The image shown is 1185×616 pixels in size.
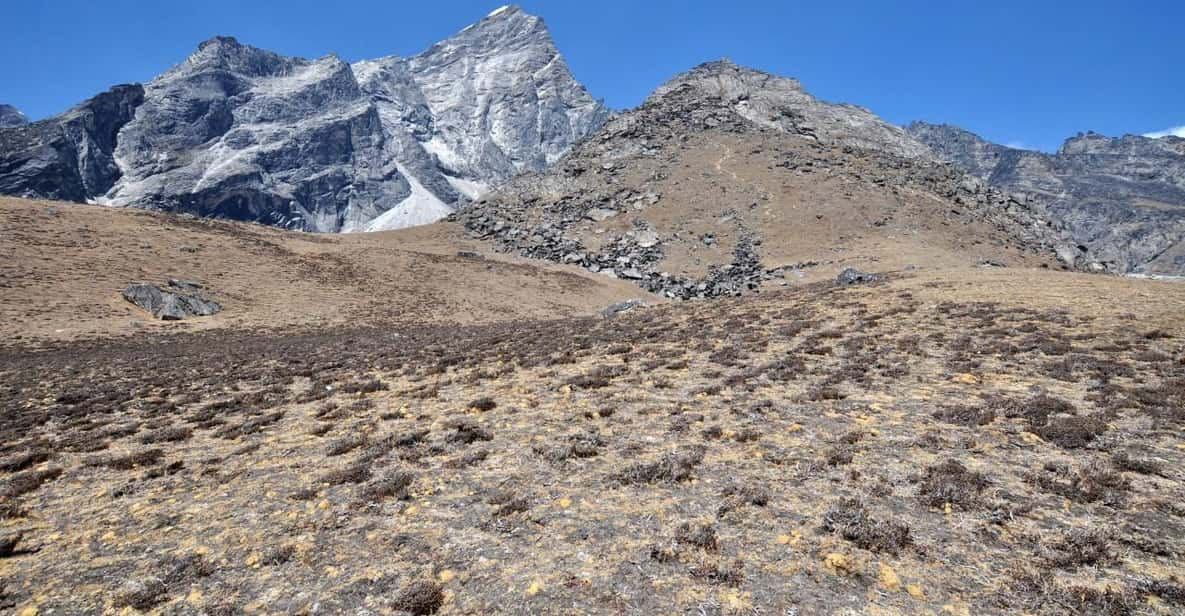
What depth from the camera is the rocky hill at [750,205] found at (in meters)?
69.4

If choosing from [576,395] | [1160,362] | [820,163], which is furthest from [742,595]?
[820,163]

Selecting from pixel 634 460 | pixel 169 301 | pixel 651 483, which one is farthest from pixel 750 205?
pixel 651 483

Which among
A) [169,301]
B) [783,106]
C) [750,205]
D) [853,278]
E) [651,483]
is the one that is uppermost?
[783,106]

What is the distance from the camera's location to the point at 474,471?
37.6ft

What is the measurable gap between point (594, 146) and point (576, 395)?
99846mm

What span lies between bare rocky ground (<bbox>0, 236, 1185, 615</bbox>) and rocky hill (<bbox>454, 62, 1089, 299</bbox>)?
4511 cm

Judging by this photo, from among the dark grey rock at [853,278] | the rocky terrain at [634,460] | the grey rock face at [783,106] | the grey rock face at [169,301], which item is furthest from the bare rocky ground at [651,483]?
the grey rock face at [783,106]

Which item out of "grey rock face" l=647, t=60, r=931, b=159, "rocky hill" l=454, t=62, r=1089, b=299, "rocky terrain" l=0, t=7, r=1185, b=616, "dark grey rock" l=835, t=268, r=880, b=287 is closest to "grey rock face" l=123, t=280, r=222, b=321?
"rocky terrain" l=0, t=7, r=1185, b=616

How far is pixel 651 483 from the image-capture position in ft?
34.3

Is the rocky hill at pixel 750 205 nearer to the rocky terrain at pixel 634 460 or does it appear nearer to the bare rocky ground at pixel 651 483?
the rocky terrain at pixel 634 460

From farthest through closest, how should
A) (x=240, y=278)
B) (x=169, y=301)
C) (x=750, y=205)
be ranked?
(x=750, y=205)
(x=240, y=278)
(x=169, y=301)

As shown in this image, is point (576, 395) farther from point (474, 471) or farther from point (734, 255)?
point (734, 255)

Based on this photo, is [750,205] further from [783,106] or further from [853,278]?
[853,278]

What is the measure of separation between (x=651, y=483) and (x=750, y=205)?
3137 inches
